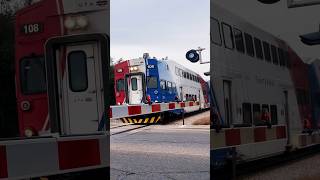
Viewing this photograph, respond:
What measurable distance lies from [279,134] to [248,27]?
0.58m

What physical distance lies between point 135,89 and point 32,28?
54 centimetres

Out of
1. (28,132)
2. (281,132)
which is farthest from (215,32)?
(28,132)

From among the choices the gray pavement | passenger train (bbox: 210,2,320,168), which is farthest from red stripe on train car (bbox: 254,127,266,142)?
the gray pavement

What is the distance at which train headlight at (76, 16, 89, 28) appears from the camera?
228 centimetres

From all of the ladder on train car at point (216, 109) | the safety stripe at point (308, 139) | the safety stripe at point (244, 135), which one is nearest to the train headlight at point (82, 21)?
the ladder on train car at point (216, 109)

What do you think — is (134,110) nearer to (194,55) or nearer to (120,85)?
(120,85)

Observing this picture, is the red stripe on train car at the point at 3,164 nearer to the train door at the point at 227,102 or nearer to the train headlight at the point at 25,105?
the train headlight at the point at 25,105

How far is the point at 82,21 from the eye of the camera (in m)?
2.29

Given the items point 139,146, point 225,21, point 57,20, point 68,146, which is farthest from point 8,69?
point 225,21

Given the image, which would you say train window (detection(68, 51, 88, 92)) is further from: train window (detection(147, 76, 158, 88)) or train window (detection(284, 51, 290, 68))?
train window (detection(284, 51, 290, 68))

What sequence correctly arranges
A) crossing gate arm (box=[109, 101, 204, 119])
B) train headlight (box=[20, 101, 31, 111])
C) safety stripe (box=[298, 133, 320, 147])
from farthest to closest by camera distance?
safety stripe (box=[298, 133, 320, 147]) → crossing gate arm (box=[109, 101, 204, 119]) → train headlight (box=[20, 101, 31, 111])

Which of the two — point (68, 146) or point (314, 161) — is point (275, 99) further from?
point (68, 146)

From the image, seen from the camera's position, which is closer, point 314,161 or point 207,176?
point 207,176

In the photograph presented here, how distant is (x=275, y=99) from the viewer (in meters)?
2.74
